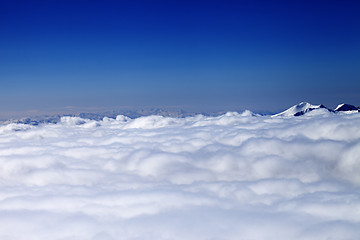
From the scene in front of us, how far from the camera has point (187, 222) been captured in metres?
89.3

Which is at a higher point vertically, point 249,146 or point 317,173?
point 249,146

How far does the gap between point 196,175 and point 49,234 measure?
97.2 m

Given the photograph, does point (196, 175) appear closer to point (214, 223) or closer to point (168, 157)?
point (168, 157)

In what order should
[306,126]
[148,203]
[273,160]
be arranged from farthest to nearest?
[306,126] < [273,160] < [148,203]

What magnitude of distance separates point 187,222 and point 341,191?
244 ft

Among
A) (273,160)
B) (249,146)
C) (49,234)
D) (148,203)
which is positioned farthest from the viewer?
(249,146)

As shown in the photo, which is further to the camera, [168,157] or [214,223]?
[168,157]

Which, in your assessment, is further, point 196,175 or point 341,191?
point 196,175

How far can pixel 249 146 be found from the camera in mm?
164375

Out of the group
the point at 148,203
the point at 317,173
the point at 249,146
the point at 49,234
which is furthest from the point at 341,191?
the point at 49,234

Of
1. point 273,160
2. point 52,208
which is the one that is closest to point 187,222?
point 52,208

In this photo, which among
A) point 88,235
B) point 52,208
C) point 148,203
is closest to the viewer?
point 88,235

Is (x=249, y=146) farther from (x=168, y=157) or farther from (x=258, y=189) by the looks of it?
(x=168, y=157)

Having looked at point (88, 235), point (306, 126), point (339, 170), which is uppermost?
point (306, 126)
